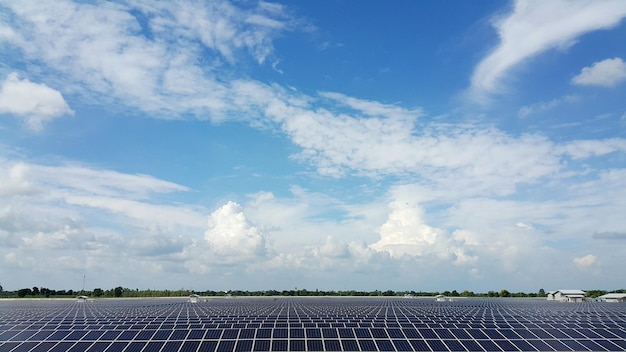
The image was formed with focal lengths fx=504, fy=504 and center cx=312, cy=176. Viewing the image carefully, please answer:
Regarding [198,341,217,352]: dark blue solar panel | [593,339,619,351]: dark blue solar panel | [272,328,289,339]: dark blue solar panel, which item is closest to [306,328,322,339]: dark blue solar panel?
[272,328,289,339]: dark blue solar panel

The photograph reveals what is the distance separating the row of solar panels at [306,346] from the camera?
39.8 metres

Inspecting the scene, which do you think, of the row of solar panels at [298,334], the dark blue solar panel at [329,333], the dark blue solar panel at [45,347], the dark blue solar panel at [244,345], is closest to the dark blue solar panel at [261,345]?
the dark blue solar panel at [244,345]

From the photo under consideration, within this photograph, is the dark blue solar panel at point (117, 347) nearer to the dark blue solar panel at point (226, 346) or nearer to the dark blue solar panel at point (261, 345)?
the dark blue solar panel at point (226, 346)

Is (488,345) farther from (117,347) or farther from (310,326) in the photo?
(117,347)

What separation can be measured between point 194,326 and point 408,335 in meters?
20.1

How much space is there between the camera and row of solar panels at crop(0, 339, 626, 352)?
39.8m

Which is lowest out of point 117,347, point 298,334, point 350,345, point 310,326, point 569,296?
point 117,347

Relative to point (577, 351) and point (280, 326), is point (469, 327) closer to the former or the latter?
point (577, 351)

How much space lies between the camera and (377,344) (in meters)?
40.7

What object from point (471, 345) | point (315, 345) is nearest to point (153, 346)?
point (315, 345)

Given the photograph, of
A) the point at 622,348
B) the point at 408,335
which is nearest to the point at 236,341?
the point at 408,335

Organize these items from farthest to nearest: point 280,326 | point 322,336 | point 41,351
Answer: point 280,326
point 322,336
point 41,351

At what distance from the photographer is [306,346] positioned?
40.0m

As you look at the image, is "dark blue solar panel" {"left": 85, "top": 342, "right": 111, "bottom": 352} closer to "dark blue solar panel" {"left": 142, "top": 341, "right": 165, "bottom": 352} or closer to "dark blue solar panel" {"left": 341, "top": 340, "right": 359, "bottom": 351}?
"dark blue solar panel" {"left": 142, "top": 341, "right": 165, "bottom": 352}
